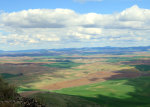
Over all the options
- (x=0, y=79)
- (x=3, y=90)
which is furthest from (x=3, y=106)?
(x=0, y=79)

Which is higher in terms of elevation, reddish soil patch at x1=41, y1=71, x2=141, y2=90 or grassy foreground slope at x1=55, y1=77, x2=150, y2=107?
reddish soil patch at x1=41, y1=71, x2=141, y2=90

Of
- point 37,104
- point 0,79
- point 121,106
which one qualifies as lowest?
point 121,106

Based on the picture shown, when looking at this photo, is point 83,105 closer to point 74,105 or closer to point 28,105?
point 74,105

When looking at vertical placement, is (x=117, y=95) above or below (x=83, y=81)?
below

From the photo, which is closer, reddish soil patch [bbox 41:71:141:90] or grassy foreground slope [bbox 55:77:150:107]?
grassy foreground slope [bbox 55:77:150:107]

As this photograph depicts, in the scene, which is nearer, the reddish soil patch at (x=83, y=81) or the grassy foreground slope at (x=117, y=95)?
the grassy foreground slope at (x=117, y=95)

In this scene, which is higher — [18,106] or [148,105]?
[18,106]

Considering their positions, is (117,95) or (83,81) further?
(83,81)

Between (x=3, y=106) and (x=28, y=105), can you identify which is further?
(x=28, y=105)

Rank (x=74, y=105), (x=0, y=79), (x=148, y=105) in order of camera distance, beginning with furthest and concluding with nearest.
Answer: (x=148, y=105) → (x=74, y=105) → (x=0, y=79)

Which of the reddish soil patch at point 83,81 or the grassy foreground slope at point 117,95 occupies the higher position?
the reddish soil patch at point 83,81

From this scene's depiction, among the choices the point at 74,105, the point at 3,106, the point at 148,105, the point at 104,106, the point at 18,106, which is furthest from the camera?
the point at 148,105
